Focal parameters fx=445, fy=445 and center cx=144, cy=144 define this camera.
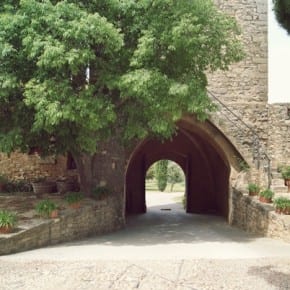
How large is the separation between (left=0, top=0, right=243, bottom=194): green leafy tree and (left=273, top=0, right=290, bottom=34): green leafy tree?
1681 millimetres

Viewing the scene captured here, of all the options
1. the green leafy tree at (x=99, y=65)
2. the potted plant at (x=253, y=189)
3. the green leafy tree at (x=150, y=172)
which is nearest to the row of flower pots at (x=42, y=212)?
the green leafy tree at (x=99, y=65)

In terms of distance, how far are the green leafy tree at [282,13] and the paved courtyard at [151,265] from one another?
4.28 meters

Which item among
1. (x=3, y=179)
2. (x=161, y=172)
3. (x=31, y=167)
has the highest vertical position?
(x=31, y=167)

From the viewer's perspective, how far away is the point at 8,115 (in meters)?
10.3

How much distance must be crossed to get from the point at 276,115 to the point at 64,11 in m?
7.58

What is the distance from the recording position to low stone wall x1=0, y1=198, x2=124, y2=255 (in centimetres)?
810

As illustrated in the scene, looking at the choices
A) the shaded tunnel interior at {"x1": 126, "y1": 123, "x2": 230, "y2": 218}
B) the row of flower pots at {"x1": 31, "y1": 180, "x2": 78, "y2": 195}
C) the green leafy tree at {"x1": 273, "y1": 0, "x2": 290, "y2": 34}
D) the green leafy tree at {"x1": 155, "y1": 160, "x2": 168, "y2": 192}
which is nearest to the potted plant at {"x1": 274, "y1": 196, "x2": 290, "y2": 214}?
the green leafy tree at {"x1": 273, "y1": 0, "x2": 290, "y2": 34}

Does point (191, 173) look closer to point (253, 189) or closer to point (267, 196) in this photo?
point (253, 189)

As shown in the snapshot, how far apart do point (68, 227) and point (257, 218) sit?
15.6ft

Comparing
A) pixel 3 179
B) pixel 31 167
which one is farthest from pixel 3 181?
pixel 31 167

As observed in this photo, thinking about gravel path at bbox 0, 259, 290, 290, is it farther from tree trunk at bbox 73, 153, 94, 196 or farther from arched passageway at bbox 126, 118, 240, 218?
arched passageway at bbox 126, 118, 240, 218

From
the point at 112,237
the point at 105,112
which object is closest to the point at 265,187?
the point at 112,237

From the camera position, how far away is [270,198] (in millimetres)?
11422

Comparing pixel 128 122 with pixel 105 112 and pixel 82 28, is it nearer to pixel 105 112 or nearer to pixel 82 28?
pixel 105 112
